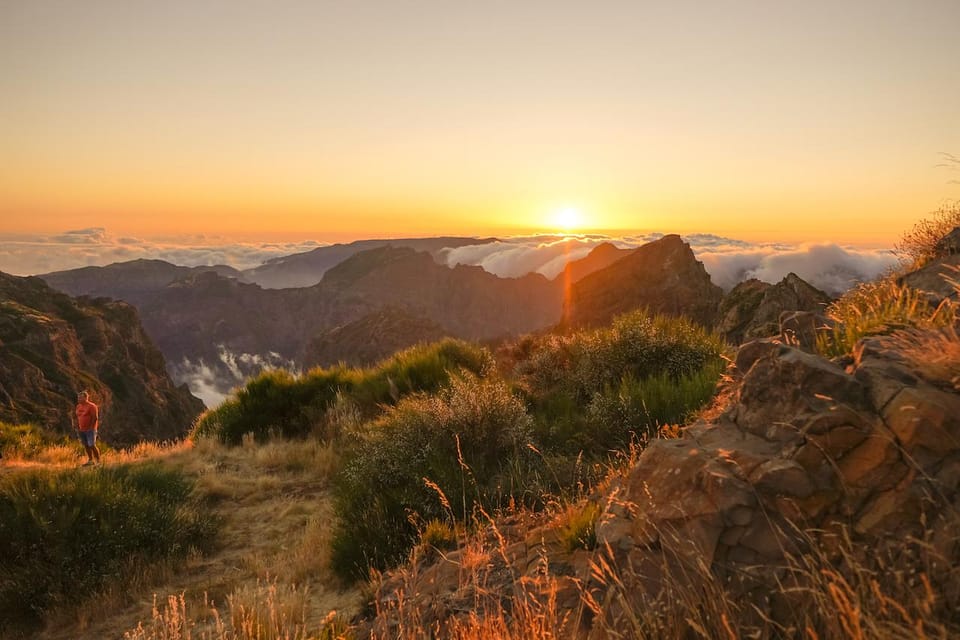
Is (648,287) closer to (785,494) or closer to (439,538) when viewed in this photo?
(439,538)

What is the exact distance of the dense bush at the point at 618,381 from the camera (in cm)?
743

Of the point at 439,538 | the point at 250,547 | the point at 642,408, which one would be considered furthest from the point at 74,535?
the point at 642,408

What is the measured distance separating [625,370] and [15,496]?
9.18 m

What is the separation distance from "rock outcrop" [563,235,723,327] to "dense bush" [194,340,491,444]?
19.8 m

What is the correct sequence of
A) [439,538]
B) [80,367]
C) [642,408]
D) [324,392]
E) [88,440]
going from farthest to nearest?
[80,367] < [324,392] < [88,440] < [642,408] < [439,538]

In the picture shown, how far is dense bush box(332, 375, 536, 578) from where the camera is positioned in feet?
20.2

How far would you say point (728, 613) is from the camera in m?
2.65

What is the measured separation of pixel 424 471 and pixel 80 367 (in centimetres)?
8235

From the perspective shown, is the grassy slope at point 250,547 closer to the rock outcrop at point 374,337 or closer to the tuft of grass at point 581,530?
the tuft of grass at point 581,530

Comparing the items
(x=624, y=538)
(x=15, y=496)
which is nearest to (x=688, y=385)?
(x=624, y=538)

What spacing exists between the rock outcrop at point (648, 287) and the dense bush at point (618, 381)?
20.3m

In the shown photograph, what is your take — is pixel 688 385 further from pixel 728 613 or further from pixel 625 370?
pixel 728 613

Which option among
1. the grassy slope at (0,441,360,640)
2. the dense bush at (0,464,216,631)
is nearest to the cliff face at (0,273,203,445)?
the grassy slope at (0,441,360,640)

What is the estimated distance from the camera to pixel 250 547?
7.79 meters
